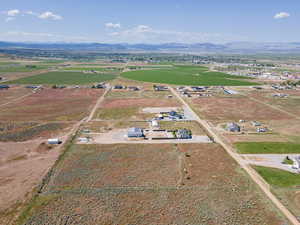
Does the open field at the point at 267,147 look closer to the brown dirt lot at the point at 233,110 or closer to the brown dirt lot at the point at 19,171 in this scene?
the brown dirt lot at the point at 233,110

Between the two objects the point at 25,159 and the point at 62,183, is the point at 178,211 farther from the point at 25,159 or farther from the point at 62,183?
the point at 25,159

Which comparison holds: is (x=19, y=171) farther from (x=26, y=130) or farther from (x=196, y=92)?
(x=196, y=92)

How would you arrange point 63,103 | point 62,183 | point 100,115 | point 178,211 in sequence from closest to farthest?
point 178,211 < point 62,183 < point 100,115 < point 63,103

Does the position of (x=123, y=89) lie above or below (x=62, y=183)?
above

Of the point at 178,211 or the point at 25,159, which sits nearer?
the point at 178,211

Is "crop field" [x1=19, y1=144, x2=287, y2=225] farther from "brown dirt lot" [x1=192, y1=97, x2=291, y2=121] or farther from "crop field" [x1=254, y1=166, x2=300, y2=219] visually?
"brown dirt lot" [x1=192, y1=97, x2=291, y2=121]

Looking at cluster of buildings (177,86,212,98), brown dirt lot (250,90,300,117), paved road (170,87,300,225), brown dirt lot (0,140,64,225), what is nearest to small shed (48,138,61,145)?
brown dirt lot (0,140,64,225)

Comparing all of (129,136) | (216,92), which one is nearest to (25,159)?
(129,136)

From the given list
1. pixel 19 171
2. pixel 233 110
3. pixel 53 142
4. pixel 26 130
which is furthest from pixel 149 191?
pixel 233 110
